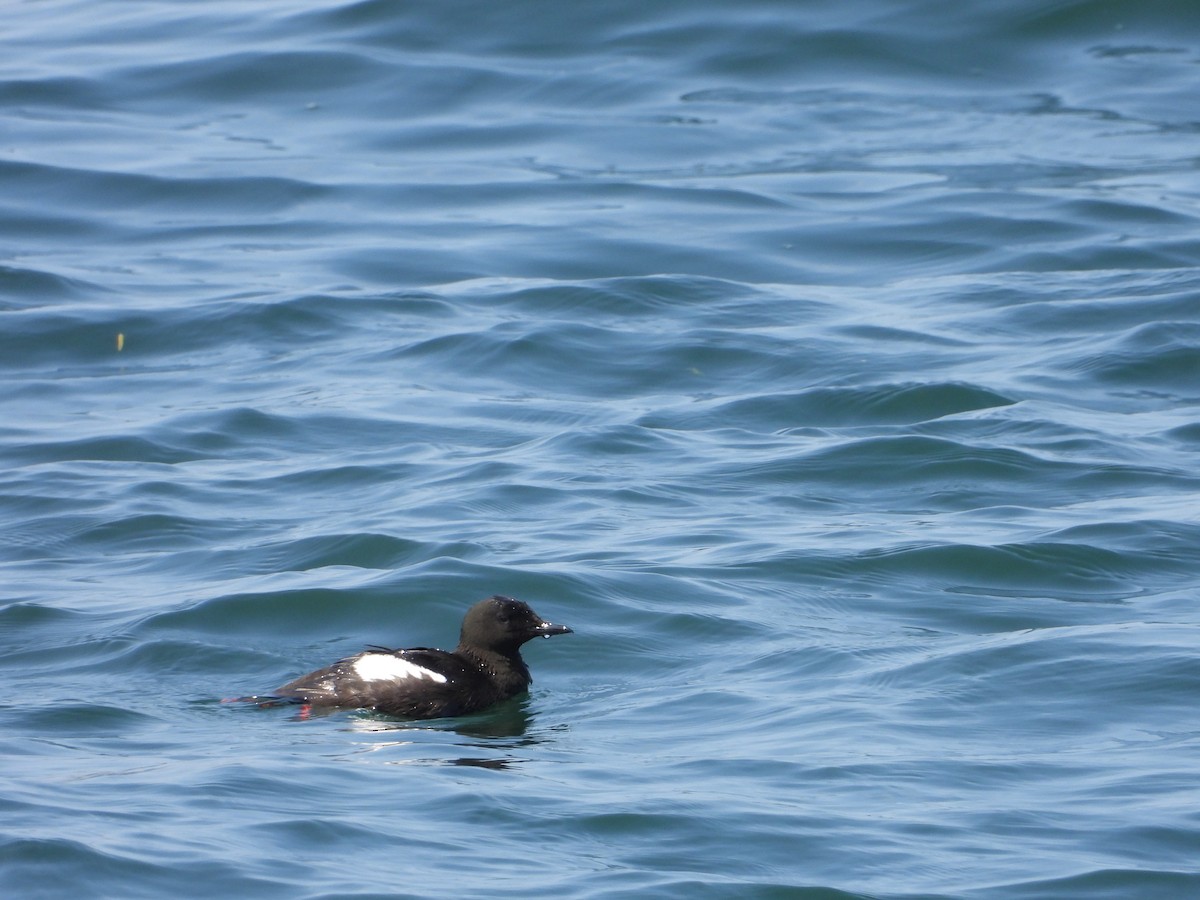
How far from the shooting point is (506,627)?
831 centimetres

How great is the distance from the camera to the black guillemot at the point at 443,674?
789 cm

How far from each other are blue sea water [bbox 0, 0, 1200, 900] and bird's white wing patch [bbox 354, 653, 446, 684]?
0.22 m

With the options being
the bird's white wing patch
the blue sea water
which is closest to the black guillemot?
the bird's white wing patch

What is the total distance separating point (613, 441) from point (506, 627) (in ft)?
12.1

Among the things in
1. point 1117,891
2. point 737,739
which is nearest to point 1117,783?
point 1117,891

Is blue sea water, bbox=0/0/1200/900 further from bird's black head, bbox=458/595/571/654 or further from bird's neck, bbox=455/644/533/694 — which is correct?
bird's black head, bbox=458/595/571/654

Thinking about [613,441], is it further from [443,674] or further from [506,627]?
[443,674]

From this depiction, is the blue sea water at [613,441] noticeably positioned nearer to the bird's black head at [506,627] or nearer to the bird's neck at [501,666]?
the bird's neck at [501,666]

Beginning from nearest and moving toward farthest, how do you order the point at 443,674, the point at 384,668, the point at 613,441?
1. the point at 384,668
2. the point at 443,674
3. the point at 613,441

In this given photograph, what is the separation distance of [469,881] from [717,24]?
16.1m

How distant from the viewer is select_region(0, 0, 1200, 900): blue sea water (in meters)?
6.29

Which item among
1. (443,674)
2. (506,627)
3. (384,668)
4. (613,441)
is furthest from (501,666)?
(613,441)

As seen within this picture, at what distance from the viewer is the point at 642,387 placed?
13.2 m

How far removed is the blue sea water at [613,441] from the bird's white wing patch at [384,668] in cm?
22
